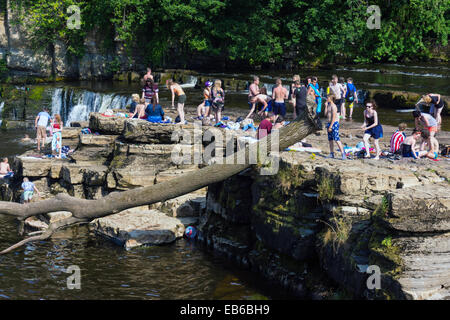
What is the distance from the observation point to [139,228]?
14625 mm

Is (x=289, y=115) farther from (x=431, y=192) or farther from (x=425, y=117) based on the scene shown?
(x=431, y=192)

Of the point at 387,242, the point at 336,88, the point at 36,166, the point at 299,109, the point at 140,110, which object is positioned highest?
the point at 336,88

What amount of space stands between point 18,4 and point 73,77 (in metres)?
5.36

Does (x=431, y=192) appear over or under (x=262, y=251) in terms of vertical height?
over

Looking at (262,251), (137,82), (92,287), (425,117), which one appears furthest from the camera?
(137,82)

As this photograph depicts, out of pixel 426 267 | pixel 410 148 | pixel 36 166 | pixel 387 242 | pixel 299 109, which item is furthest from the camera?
pixel 36 166

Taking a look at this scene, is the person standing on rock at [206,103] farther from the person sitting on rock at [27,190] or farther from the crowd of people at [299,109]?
the person sitting on rock at [27,190]

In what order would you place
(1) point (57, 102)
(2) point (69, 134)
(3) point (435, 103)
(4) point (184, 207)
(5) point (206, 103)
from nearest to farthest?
1. (3) point (435, 103)
2. (4) point (184, 207)
3. (5) point (206, 103)
4. (2) point (69, 134)
5. (1) point (57, 102)

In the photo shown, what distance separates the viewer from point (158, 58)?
1432 inches

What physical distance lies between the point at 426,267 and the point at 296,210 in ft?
10.6

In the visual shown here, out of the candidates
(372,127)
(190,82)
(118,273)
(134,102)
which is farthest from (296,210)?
(190,82)

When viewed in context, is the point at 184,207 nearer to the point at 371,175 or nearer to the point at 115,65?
the point at 371,175

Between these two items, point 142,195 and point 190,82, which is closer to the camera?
point 142,195
